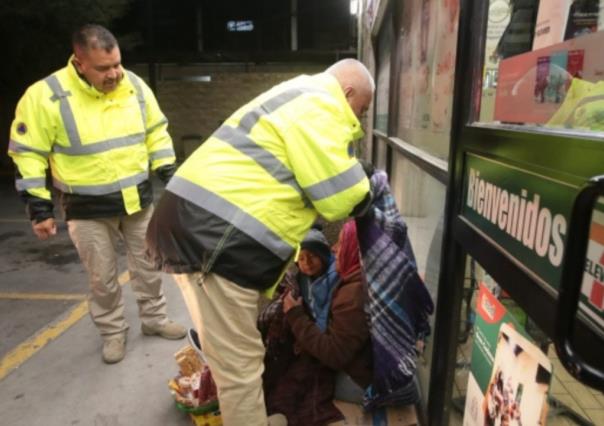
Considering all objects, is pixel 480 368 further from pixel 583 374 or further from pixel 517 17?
pixel 517 17

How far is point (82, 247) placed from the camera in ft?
8.63

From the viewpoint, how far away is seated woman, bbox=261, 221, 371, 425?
6.44 ft

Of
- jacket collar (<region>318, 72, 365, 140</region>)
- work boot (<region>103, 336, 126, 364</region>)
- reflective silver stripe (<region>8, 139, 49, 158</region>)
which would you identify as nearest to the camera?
jacket collar (<region>318, 72, 365, 140</region>)

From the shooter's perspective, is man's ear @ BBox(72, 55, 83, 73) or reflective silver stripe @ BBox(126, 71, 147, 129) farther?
reflective silver stripe @ BBox(126, 71, 147, 129)

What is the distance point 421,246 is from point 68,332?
2.45 meters

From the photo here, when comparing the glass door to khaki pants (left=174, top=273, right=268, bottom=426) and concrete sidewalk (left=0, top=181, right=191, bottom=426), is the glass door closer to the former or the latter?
khaki pants (left=174, top=273, right=268, bottom=426)

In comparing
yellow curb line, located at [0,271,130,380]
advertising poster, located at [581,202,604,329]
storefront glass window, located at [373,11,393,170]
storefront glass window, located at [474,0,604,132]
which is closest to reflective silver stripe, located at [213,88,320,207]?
storefront glass window, located at [474,0,604,132]

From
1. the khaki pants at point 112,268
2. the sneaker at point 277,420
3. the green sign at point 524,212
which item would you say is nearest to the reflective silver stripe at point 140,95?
the khaki pants at point 112,268

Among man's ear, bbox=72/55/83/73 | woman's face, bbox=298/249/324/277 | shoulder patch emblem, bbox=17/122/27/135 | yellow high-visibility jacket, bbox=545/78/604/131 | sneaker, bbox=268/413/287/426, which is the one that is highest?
man's ear, bbox=72/55/83/73

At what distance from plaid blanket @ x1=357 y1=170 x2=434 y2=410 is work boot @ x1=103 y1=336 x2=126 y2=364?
1660 mm

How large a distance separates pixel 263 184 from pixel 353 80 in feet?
1.85

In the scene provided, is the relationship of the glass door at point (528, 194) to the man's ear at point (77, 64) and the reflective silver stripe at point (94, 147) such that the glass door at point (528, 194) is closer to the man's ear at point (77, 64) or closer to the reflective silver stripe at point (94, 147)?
the reflective silver stripe at point (94, 147)

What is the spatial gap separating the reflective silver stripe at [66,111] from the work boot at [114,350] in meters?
1.21

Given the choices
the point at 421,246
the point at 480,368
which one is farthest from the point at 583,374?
the point at 421,246
